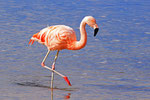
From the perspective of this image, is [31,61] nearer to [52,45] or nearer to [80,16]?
[52,45]

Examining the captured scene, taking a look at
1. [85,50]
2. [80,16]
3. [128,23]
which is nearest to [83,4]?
[80,16]

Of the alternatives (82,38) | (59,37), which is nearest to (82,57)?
(59,37)

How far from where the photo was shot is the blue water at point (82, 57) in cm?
754

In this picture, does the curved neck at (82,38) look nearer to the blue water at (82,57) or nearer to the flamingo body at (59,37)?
the flamingo body at (59,37)

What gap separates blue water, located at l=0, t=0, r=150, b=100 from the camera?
24.7 feet

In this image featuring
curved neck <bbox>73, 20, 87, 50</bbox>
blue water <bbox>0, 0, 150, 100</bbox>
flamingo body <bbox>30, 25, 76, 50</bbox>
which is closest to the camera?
blue water <bbox>0, 0, 150, 100</bbox>

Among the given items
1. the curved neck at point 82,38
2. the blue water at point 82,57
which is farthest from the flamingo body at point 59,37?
the blue water at point 82,57

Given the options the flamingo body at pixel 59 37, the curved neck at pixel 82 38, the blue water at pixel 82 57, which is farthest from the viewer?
the flamingo body at pixel 59 37

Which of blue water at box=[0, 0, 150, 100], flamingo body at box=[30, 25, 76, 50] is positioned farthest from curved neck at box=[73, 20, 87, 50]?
blue water at box=[0, 0, 150, 100]

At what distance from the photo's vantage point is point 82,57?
32.6ft

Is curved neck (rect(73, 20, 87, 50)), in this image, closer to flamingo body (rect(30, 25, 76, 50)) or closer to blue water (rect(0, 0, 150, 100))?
flamingo body (rect(30, 25, 76, 50))

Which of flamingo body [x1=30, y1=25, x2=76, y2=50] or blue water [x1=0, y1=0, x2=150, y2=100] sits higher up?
flamingo body [x1=30, y1=25, x2=76, y2=50]

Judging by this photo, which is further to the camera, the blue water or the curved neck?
the curved neck

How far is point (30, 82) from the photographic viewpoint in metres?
7.98
